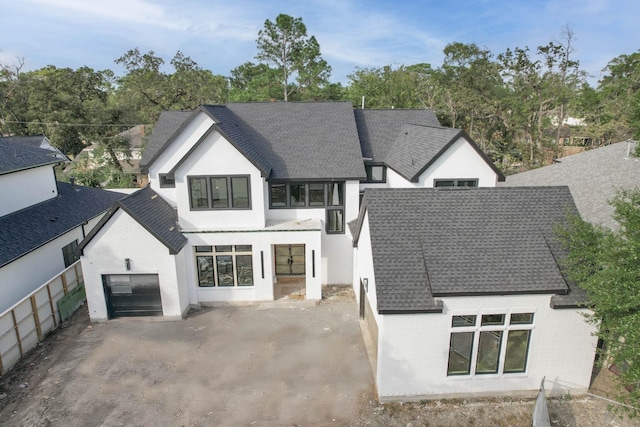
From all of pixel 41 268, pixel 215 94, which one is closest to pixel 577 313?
pixel 41 268

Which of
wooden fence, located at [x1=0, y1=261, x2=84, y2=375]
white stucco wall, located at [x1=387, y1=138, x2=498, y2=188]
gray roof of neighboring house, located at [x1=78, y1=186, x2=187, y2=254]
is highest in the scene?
white stucco wall, located at [x1=387, y1=138, x2=498, y2=188]

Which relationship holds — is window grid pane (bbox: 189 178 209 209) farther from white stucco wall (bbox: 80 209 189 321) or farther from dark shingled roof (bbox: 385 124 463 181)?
dark shingled roof (bbox: 385 124 463 181)

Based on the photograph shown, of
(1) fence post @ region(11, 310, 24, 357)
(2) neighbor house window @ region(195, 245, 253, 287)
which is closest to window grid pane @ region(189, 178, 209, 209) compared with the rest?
(2) neighbor house window @ region(195, 245, 253, 287)

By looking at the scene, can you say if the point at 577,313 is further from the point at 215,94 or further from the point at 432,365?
the point at 215,94

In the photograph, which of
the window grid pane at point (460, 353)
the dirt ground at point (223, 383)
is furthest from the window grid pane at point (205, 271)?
the window grid pane at point (460, 353)

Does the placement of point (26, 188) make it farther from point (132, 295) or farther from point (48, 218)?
point (132, 295)
